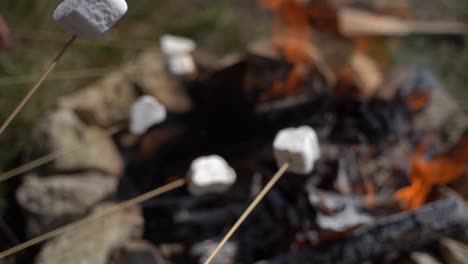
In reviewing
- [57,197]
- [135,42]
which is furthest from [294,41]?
[57,197]

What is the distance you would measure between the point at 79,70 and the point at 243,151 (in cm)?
115

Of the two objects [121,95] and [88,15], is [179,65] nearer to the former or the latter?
[121,95]

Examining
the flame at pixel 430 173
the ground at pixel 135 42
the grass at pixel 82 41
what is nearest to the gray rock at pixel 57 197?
the grass at pixel 82 41

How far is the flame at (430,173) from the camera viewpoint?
6.32ft

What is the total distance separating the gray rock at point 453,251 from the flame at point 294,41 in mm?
920

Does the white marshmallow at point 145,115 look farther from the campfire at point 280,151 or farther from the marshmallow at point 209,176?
the marshmallow at point 209,176

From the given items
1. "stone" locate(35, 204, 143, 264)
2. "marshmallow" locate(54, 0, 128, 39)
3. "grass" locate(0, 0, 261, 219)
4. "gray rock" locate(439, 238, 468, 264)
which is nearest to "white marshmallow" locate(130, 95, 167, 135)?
"stone" locate(35, 204, 143, 264)

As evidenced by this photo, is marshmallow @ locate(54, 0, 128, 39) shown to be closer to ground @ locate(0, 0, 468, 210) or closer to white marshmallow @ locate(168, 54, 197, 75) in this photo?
white marshmallow @ locate(168, 54, 197, 75)

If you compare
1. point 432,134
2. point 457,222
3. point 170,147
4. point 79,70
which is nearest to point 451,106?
point 432,134

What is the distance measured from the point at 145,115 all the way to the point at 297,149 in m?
0.75

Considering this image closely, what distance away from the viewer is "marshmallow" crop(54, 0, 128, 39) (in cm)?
122

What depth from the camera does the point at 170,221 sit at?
1895 mm

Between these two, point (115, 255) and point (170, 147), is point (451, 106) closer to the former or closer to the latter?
point (170, 147)

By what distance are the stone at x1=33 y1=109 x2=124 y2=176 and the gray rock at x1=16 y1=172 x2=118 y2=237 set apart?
0.18ft
